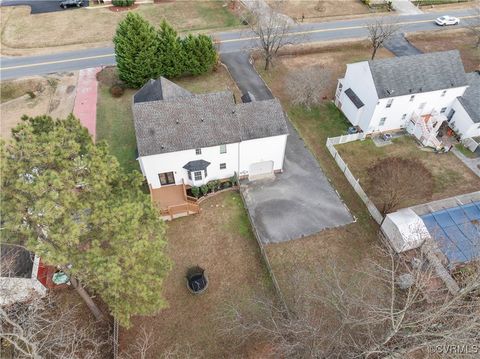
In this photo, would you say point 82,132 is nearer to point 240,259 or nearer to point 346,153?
point 240,259

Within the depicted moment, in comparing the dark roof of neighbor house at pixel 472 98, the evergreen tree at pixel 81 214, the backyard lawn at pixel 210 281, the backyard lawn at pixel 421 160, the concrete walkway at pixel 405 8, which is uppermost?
the evergreen tree at pixel 81 214

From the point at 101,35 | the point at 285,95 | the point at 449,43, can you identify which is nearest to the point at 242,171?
the point at 285,95

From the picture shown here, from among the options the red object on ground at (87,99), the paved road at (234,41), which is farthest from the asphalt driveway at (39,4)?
the red object on ground at (87,99)

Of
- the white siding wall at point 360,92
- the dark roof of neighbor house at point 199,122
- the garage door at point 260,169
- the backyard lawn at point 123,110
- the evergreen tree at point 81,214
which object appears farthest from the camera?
the backyard lawn at point 123,110

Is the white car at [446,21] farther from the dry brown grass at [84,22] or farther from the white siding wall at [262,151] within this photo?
the white siding wall at [262,151]

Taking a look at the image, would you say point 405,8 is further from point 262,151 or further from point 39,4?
point 39,4

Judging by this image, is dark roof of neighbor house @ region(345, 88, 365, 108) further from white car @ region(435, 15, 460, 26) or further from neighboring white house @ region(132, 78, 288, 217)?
white car @ region(435, 15, 460, 26)

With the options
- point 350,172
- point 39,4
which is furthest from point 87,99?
point 39,4
